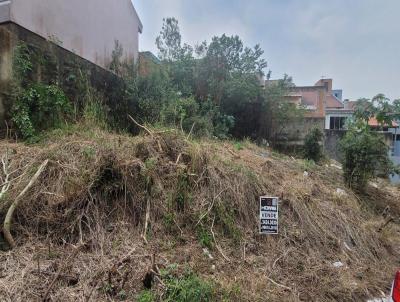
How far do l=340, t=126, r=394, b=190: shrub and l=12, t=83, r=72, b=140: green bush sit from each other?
19.3ft

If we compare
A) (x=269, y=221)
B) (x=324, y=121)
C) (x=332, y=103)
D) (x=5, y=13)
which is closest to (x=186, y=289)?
(x=269, y=221)

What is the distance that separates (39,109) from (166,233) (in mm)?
3166

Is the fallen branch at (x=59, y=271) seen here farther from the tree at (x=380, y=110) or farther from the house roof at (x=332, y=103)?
the house roof at (x=332, y=103)

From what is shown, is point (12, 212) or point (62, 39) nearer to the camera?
point (12, 212)

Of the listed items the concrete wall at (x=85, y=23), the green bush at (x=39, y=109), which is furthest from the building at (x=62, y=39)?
the green bush at (x=39, y=109)

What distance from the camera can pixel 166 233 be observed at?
3107 mm

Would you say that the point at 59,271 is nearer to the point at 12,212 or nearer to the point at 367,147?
the point at 12,212

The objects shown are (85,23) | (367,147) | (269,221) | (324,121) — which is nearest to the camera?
(269,221)

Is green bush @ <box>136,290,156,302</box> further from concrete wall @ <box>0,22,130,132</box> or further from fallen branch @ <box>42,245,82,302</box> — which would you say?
concrete wall @ <box>0,22,130,132</box>

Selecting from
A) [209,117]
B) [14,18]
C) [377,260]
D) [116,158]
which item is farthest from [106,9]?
[377,260]

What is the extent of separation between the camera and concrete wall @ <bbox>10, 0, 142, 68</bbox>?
189 inches

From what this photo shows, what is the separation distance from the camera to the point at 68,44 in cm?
590

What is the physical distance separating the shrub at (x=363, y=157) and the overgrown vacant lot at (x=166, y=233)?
2.00 m

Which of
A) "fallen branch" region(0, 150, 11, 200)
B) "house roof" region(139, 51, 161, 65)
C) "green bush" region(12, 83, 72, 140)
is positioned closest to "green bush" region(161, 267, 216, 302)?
"fallen branch" region(0, 150, 11, 200)
